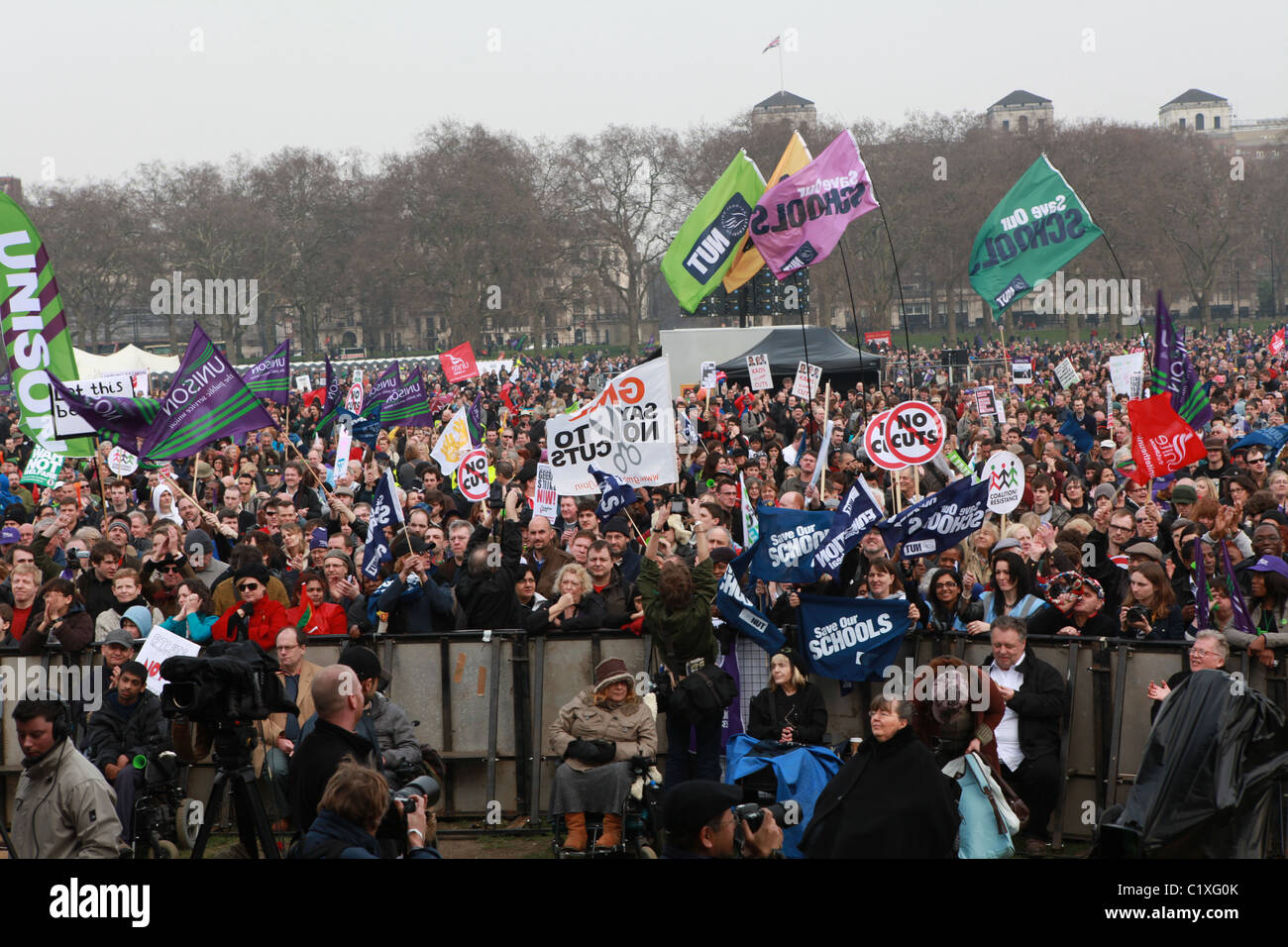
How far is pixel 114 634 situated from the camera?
803 centimetres

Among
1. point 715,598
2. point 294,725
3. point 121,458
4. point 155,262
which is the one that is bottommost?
point 294,725

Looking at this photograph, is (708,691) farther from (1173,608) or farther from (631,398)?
(631,398)

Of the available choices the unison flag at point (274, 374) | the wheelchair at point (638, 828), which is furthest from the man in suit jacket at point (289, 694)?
the unison flag at point (274, 374)

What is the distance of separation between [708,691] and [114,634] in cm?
315

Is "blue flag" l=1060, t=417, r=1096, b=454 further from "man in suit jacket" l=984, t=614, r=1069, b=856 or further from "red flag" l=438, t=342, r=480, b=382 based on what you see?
"red flag" l=438, t=342, r=480, b=382

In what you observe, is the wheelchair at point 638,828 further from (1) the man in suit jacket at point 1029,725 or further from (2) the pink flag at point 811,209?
(2) the pink flag at point 811,209

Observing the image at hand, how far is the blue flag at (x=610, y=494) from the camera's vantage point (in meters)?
11.5

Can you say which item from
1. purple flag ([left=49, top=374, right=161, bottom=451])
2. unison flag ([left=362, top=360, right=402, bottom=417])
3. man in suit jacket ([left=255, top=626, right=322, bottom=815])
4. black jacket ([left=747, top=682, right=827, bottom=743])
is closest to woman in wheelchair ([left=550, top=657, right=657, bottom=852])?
black jacket ([left=747, top=682, right=827, bottom=743])

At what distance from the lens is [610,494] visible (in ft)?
37.8

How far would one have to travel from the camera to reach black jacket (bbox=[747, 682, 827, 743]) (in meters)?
7.42

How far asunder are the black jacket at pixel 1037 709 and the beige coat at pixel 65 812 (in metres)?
4.15

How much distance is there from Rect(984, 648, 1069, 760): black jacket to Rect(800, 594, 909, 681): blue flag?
0.57 meters

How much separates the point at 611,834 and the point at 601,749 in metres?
0.41
